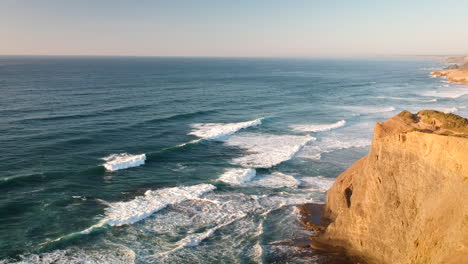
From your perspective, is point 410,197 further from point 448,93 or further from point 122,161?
point 448,93

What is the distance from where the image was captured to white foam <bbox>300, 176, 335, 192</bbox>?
28936 mm

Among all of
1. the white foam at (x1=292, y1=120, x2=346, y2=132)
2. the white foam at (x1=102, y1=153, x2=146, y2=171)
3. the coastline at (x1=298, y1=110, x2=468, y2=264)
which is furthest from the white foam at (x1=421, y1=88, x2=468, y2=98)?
the coastline at (x1=298, y1=110, x2=468, y2=264)

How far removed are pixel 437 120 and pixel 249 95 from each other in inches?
2510

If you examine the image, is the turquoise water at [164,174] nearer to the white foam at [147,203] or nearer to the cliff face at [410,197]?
the white foam at [147,203]

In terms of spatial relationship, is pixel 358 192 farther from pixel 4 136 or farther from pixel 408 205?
pixel 4 136

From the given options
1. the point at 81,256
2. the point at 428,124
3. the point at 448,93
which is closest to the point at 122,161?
the point at 81,256

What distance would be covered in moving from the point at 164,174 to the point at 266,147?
13.2m

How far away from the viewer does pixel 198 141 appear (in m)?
42.0

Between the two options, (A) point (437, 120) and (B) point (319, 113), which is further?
(B) point (319, 113)

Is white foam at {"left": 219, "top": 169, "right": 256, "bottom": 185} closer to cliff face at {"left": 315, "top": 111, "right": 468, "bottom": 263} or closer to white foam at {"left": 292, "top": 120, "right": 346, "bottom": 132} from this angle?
cliff face at {"left": 315, "top": 111, "right": 468, "bottom": 263}

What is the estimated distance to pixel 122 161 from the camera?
111 ft

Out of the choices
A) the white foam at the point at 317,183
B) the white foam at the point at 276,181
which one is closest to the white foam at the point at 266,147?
the white foam at the point at 276,181

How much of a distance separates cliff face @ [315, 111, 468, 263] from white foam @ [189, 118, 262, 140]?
24841mm

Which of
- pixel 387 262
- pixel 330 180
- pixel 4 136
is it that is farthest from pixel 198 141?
pixel 387 262
